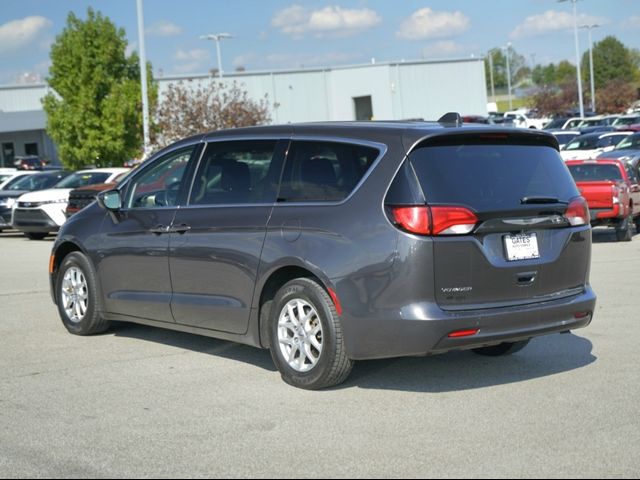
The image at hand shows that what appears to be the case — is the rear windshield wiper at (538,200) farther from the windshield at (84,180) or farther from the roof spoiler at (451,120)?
the windshield at (84,180)

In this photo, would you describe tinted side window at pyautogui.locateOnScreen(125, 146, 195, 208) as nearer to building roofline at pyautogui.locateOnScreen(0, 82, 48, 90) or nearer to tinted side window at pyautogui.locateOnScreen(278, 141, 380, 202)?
tinted side window at pyautogui.locateOnScreen(278, 141, 380, 202)

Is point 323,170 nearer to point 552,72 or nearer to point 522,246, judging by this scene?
point 522,246

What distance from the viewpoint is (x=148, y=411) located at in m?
6.63

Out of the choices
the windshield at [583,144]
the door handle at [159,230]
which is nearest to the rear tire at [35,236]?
the door handle at [159,230]

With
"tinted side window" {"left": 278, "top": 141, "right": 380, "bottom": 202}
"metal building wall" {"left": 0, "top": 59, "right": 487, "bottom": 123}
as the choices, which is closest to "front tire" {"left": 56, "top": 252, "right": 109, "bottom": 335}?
"tinted side window" {"left": 278, "top": 141, "right": 380, "bottom": 202}

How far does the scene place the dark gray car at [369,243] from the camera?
21.5 feet

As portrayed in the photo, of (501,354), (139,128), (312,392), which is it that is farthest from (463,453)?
(139,128)

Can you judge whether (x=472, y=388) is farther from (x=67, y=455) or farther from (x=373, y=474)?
(x=67, y=455)

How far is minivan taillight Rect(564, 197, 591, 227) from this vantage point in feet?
23.7

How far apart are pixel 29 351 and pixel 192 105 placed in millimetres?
27378

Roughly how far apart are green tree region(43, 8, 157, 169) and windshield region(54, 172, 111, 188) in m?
12.0

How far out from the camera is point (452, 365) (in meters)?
7.88

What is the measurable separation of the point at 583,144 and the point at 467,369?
31.2 metres

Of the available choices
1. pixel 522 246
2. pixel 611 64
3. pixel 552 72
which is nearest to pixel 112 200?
pixel 522 246
